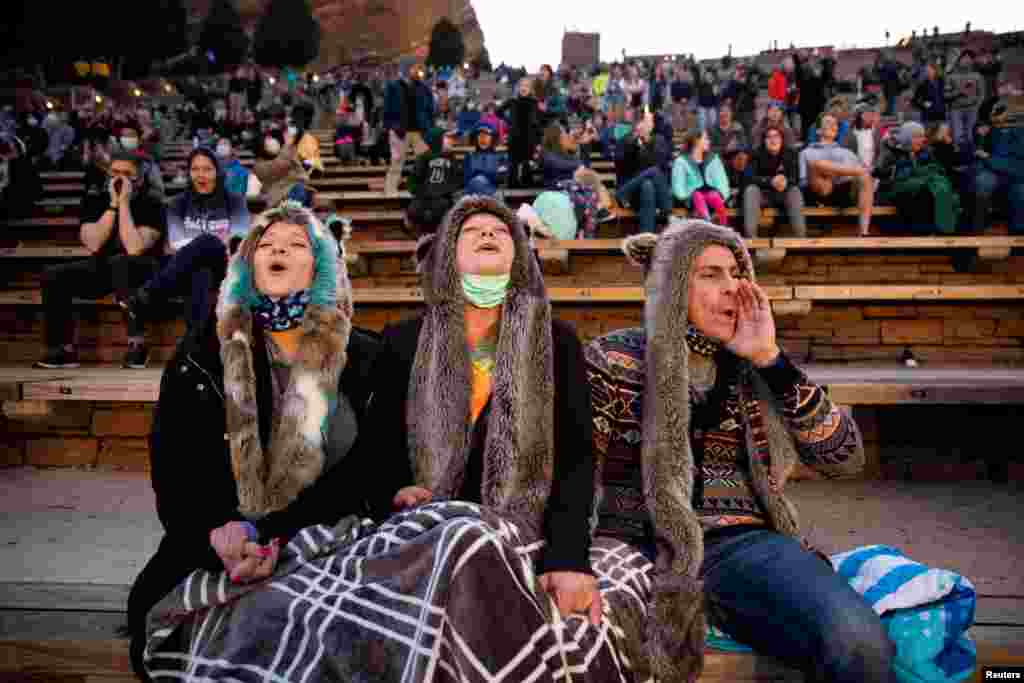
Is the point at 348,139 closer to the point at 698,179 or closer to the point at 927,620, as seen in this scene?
the point at 698,179

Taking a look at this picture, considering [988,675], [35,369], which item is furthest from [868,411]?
[35,369]

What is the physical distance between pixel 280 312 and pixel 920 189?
5.48 m

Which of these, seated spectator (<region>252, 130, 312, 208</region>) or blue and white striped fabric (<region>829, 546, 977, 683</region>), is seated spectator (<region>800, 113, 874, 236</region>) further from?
blue and white striped fabric (<region>829, 546, 977, 683</region>)

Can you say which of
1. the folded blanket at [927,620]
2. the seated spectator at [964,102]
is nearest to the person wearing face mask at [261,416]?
the folded blanket at [927,620]

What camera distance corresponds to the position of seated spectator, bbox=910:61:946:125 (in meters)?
12.7

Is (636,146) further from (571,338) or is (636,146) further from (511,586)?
(511,586)

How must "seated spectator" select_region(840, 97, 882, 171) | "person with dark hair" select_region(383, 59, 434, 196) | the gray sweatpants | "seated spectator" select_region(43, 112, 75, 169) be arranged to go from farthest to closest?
→ "seated spectator" select_region(43, 112, 75, 169) < "person with dark hair" select_region(383, 59, 434, 196) < "seated spectator" select_region(840, 97, 882, 171) < the gray sweatpants

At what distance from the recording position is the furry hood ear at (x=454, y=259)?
8.36ft

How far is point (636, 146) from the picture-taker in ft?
26.6

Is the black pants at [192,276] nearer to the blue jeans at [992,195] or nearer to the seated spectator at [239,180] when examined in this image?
the seated spectator at [239,180]

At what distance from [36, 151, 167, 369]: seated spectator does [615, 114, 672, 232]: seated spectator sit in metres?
3.61

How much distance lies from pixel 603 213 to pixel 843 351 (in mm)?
2587

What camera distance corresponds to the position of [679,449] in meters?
2.38

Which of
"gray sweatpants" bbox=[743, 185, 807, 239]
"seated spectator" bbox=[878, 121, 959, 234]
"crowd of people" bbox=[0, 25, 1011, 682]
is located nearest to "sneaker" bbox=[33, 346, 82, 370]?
"crowd of people" bbox=[0, 25, 1011, 682]
